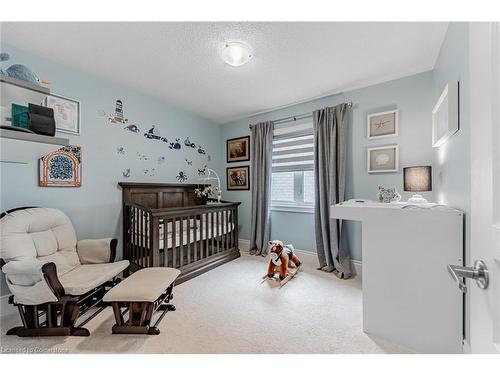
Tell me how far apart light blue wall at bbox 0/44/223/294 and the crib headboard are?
4.8 inches

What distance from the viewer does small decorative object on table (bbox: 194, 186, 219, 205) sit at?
3.50 metres

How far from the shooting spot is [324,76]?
7.86 feet

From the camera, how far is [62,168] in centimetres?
219

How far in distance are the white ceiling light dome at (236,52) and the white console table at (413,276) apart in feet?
5.40

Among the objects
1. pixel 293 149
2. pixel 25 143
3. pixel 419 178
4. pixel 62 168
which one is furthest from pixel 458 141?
pixel 62 168

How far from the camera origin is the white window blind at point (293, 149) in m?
3.17

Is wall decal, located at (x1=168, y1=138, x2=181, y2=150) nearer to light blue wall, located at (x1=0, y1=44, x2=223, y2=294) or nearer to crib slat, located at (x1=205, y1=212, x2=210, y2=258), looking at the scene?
light blue wall, located at (x1=0, y1=44, x2=223, y2=294)

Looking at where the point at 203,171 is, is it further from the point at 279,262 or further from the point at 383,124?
the point at 383,124

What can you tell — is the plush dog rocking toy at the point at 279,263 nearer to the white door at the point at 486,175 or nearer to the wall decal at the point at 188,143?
the white door at the point at 486,175

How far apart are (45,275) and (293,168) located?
295cm

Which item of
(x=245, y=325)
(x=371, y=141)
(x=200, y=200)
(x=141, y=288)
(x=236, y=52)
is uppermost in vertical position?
(x=236, y=52)

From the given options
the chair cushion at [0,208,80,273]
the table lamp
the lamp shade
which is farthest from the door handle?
the chair cushion at [0,208,80,273]
